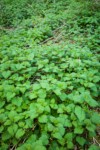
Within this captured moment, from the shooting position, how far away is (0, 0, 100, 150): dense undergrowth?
239 centimetres

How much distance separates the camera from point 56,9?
7727 millimetres

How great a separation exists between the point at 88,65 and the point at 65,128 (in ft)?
4.74

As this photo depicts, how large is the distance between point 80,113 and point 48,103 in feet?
1.65

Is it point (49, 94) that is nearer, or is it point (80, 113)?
point (80, 113)

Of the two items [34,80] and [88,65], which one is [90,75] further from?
[34,80]

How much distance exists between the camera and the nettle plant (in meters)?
2.37

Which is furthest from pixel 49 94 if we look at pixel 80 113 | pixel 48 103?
pixel 80 113

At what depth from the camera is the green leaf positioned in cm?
242

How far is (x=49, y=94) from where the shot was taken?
2.92 metres

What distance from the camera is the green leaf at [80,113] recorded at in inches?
95.1

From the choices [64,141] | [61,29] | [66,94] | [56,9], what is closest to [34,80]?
[66,94]

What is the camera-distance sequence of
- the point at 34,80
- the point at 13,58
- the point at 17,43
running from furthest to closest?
the point at 17,43 < the point at 13,58 < the point at 34,80

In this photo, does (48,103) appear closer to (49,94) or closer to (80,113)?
(49,94)

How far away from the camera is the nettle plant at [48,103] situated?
237 centimetres
